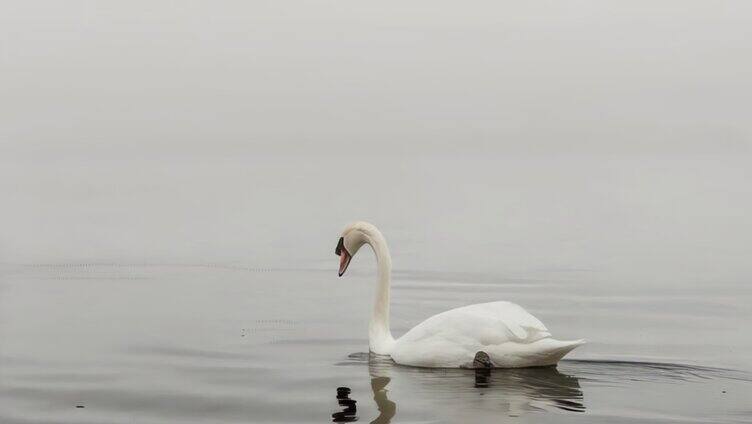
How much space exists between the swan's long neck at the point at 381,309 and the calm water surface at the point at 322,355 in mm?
215

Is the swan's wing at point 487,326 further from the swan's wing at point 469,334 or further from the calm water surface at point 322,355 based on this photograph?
the calm water surface at point 322,355

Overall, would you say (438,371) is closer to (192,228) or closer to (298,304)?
(298,304)

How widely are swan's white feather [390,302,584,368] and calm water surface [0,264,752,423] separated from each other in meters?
0.16

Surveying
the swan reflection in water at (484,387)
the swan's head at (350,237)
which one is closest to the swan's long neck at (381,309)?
the swan's head at (350,237)

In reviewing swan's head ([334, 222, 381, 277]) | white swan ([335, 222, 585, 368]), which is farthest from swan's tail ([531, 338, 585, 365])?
swan's head ([334, 222, 381, 277])

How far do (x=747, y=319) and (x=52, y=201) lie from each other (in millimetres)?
37600

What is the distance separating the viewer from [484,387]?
42.9 ft

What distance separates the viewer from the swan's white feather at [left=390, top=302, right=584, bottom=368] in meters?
13.7

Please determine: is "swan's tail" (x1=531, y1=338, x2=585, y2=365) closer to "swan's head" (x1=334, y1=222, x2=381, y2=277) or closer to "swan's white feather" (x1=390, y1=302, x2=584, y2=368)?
"swan's white feather" (x1=390, y1=302, x2=584, y2=368)

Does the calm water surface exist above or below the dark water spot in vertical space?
above

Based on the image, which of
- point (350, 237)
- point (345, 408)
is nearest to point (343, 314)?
point (350, 237)

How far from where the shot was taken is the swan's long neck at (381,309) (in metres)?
15.1

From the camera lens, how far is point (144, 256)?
90.0ft

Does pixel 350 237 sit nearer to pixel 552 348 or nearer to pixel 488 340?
pixel 488 340
